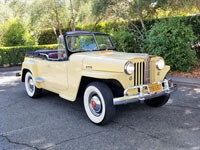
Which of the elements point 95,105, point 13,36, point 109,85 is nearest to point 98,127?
point 95,105

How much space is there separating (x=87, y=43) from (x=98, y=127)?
6.80 feet

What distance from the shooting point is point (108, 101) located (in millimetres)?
3664

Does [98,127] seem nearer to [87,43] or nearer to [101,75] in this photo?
[101,75]

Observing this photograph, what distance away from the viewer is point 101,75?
3746 millimetres

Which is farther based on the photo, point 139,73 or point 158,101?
point 158,101

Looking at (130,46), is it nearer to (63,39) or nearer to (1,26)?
(63,39)

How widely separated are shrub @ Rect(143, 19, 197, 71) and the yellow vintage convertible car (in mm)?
3618

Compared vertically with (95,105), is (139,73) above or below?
above

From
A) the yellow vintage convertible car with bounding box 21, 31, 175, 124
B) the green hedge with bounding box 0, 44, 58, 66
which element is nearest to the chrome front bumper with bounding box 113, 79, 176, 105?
the yellow vintage convertible car with bounding box 21, 31, 175, 124

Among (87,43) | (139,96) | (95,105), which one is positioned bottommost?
(95,105)

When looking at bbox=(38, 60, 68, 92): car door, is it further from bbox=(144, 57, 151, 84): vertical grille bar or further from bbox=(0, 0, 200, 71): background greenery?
bbox=(0, 0, 200, 71): background greenery

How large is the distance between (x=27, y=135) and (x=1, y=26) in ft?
45.6

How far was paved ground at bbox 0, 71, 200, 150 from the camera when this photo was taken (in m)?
3.21

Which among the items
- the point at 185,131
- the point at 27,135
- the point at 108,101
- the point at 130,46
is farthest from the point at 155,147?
the point at 130,46
